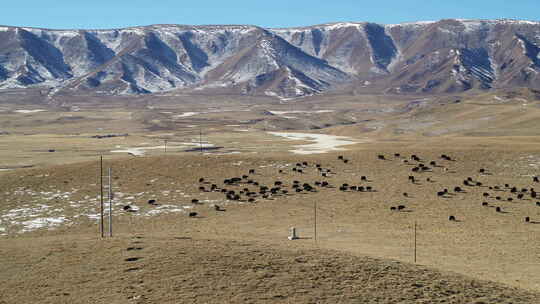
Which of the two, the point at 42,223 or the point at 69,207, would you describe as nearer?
the point at 42,223

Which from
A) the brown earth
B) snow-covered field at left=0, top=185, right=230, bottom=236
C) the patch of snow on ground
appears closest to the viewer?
the brown earth

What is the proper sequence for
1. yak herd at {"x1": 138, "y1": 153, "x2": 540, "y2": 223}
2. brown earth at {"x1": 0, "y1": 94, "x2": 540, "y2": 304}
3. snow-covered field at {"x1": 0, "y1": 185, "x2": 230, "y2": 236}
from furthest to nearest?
yak herd at {"x1": 138, "y1": 153, "x2": 540, "y2": 223} < snow-covered field at {"x1": 0, "y1": 185, "x2": 230, "y2": 236} < brown earth at {"x1": 0, "y1": 94, "x2": 540, "y2": 304}

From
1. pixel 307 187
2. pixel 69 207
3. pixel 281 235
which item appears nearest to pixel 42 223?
pixel 69 207

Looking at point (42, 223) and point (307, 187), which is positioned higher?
point (307, 187)

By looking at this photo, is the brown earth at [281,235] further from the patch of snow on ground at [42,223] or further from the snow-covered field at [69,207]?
the patch of snow on ground at [42,223]

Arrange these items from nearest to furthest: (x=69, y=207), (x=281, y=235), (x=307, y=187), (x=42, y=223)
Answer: (x=281, y=235) < (x=42, y=223) < (x=69, y=207) < (x=307, y=187)

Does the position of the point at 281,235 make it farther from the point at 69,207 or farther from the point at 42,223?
the point at 69,207

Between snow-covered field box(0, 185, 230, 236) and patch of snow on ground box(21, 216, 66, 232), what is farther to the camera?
snow-covered field box(0, 185, 230, 236)

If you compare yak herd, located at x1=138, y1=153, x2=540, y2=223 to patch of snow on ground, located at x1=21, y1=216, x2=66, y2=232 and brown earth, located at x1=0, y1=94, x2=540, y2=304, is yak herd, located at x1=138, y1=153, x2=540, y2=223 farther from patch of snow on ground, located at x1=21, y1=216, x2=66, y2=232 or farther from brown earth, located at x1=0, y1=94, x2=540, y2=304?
patch of snow on ground, located at x1=21, y1=216, x2=66, y2=232

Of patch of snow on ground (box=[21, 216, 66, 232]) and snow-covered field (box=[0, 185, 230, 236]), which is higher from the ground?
snow-covered field (box=[0, 185, 230, 236])

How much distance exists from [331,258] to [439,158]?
59.1 m

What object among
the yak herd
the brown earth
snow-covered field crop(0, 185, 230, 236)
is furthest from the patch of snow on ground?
the yak herd

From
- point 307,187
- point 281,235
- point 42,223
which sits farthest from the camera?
point 307,187

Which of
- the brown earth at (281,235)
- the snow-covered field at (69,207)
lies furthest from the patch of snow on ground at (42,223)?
the brown earth at (281,235)
